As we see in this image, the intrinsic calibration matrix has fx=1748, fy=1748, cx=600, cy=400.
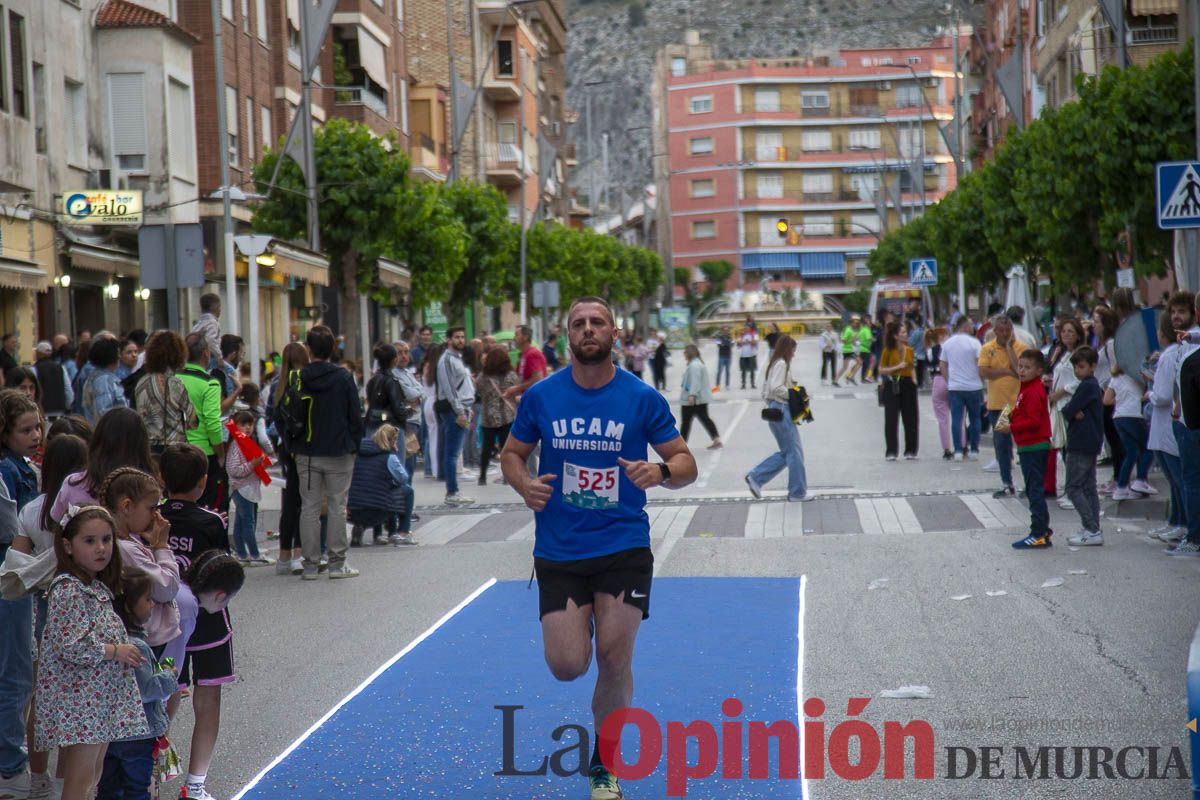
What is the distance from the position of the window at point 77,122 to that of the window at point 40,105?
1677 millimetres

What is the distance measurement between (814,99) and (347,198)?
344 ft

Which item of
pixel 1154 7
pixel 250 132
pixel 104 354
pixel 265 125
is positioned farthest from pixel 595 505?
pixel 265 125

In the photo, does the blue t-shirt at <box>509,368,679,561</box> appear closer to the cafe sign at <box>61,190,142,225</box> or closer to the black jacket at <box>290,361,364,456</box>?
the black jacket at <box>290,361,364,456</box>

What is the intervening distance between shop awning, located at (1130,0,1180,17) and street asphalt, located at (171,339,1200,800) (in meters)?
19.6

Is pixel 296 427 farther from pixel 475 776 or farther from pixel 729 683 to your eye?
pixel 475 776

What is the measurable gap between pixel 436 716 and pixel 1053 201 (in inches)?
907

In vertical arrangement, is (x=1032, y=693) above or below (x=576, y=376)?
below

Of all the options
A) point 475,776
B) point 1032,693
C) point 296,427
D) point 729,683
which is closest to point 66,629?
point 475,776

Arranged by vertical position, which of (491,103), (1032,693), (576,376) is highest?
(491,103)

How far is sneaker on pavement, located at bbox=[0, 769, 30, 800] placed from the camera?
22.8 ft

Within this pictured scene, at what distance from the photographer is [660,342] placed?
4956 cm

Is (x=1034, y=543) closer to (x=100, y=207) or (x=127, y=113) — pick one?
(x=100, y=207)

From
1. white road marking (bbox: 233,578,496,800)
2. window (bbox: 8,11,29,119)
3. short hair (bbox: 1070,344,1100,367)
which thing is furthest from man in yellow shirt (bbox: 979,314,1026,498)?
window (bbox: 8,11,29,119)

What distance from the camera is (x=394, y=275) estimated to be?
42.2 m
